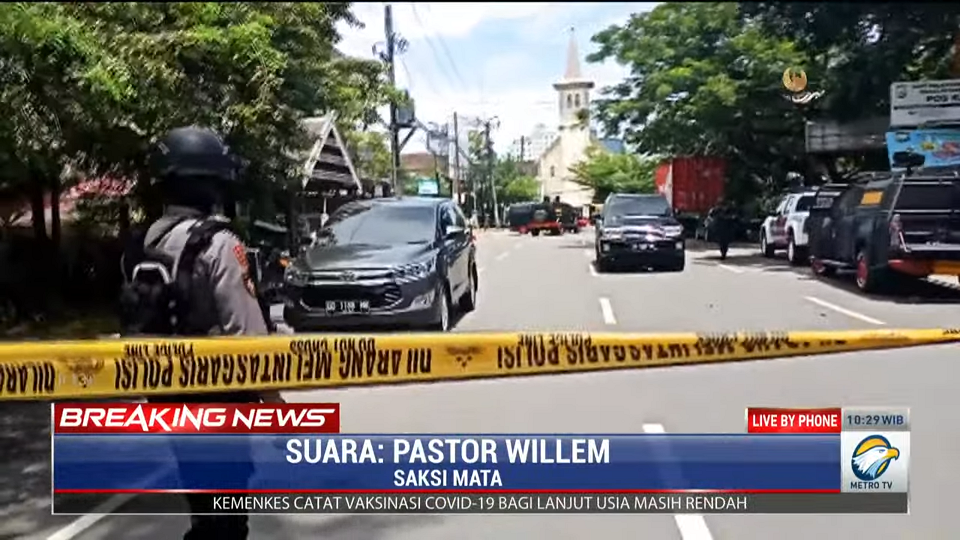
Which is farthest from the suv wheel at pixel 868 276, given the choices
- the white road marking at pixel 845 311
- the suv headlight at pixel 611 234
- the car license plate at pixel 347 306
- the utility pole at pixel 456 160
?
the suv headlight at pixel 611 234

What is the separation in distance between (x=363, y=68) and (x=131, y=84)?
5.93 m

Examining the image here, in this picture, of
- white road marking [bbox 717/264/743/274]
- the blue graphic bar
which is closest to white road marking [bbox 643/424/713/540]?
the blue graphic bar

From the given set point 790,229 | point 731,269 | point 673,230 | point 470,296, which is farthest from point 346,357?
point 673,230

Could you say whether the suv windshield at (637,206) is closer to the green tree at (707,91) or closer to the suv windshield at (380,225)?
the green tree at (707,91)

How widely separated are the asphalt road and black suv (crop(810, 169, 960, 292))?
0.13 metres

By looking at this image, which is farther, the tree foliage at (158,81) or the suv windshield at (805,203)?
the tree foliage at (158,81)

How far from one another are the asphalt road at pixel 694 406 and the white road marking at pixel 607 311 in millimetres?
86

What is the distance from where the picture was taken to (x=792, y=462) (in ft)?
10.8

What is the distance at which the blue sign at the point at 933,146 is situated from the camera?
3.70 metres

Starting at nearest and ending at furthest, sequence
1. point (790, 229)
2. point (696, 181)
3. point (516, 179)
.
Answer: point (516, 179), point (790, 229), point (696, 181)

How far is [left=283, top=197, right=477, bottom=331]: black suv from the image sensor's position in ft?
27.0

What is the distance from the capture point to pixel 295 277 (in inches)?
333

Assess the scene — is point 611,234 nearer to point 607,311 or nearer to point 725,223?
point 725,223

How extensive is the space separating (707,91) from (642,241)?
392 cm
